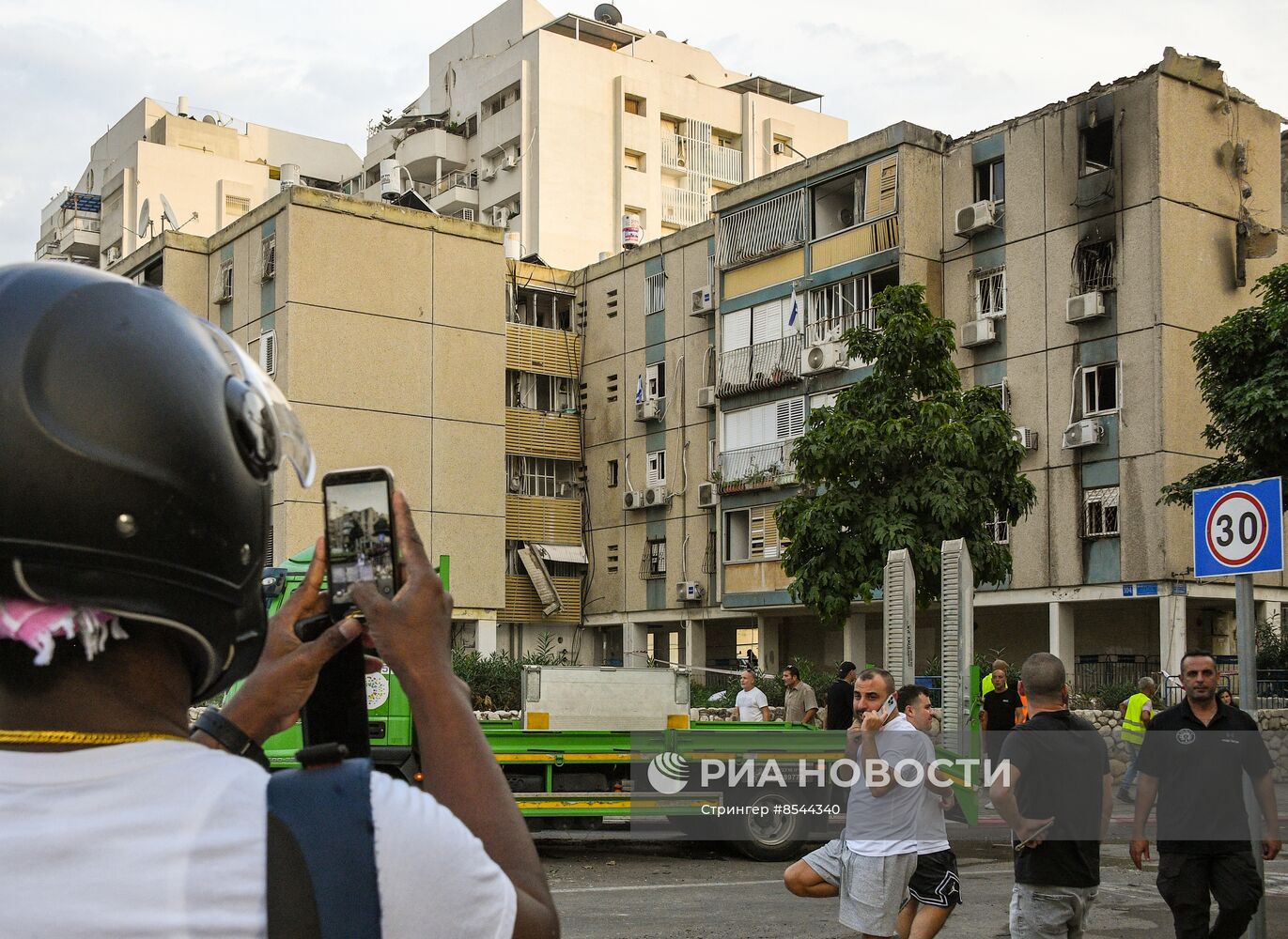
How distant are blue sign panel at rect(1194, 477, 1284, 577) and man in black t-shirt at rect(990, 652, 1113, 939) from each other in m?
1.56

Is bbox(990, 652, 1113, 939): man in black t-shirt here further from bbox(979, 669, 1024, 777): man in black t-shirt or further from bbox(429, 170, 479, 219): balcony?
bbox(429, 170, 479, 219): balcony

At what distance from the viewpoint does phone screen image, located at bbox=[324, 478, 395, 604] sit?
1.56 metres

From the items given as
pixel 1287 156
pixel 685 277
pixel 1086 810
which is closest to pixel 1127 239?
pixel 1287 156

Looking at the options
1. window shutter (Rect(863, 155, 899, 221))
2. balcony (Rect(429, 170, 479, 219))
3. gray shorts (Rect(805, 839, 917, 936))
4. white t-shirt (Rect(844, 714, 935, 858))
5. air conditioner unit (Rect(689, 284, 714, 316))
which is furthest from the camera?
balcony (Rect(429, 170, 479, 219))

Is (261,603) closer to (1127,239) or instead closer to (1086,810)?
(1086,810)

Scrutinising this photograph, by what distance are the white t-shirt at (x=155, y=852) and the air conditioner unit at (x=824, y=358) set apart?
116 feet

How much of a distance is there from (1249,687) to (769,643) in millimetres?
32845

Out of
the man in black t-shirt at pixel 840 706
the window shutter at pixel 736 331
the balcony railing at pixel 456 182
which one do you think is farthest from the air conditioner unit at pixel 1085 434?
the balcony railing at pixel 456 182

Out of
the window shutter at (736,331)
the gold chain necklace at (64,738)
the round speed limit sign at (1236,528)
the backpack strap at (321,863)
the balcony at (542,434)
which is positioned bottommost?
the backpack strap at (321,863)

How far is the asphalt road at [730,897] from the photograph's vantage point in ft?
35.2

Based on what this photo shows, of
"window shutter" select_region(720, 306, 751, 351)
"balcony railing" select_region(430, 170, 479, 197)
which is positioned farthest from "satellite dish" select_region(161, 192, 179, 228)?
"window shutter" select_region(720, 306, 751, 351)

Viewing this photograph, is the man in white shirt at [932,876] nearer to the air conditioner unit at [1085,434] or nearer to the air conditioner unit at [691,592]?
the air conditioner unit at [1085,434]

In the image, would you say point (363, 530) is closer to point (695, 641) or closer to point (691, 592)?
point (691, 592)

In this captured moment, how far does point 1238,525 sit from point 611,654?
38803 millimetres
